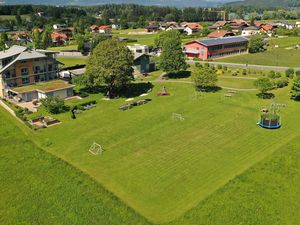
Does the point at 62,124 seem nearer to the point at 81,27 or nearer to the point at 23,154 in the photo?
the point at 23,154

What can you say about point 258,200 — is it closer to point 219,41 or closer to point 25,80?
point 25,80

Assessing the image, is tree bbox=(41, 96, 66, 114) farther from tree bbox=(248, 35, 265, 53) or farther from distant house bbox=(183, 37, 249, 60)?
tree bbox=(248, 35, 265, 53)

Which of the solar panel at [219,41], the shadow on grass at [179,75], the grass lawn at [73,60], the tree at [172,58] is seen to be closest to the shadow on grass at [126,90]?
the tree at [172,58]

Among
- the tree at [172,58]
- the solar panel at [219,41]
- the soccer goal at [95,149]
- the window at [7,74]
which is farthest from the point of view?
the solar panel at [219,41]

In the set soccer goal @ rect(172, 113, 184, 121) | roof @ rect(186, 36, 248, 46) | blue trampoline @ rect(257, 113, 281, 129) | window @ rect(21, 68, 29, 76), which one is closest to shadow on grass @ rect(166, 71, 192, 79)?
roof @ rect(186, 36, 248, 46)

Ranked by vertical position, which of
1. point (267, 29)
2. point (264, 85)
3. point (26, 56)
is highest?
point (267, 29)

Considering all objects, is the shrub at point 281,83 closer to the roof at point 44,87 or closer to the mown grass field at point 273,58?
the mown grass field at point 273,58

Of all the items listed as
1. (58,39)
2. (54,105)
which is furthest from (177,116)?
(58,39)

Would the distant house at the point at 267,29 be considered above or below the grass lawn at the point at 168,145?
above
